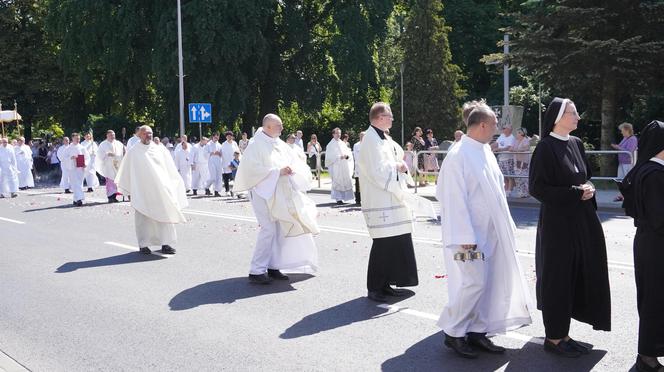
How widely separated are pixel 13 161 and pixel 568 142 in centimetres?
2407

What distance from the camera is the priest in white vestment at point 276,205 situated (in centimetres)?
913

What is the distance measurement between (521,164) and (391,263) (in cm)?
1183

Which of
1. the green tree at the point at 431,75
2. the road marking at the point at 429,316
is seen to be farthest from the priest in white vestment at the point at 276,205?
the green tree at the point at 431,75

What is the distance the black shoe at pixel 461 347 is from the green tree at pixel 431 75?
1627 inches

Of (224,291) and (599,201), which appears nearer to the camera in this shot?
(224,291)

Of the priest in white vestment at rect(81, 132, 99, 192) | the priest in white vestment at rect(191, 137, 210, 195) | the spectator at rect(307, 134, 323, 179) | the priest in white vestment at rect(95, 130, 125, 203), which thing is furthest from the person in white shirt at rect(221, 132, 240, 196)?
the priest in white vestment at rect(81, 132, 99, 192)

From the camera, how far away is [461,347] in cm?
593

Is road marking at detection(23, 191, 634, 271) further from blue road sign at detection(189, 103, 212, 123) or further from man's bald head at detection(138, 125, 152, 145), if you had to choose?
blue road sign at detection(189, 103, 212, 123)

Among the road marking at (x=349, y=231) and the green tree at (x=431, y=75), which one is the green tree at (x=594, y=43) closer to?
the road marking at (x=349, y=231)

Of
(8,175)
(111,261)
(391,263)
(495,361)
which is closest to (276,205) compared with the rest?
(391,263)

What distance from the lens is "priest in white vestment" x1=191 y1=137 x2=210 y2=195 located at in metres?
26.1

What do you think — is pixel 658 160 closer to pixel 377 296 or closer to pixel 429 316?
pixel 429 316

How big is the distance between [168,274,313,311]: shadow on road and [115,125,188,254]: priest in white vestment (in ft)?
8.95

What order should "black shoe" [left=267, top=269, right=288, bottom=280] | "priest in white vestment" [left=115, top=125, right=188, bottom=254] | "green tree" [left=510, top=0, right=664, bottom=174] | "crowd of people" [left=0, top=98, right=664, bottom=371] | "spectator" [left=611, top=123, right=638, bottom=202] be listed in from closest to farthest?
"crowd of people" [left=0, top=98, right=664, bottom=371] → "black shoe" [left=267, top=269, right=288, bottom=280] → "priest in white vestment" [left=115, top=125, right=188, bottom=254] → "spectator" [left=611, top=123, right=638, bottom=202] → "green tree" [left=510, top=0, right=664, bottom=174]
